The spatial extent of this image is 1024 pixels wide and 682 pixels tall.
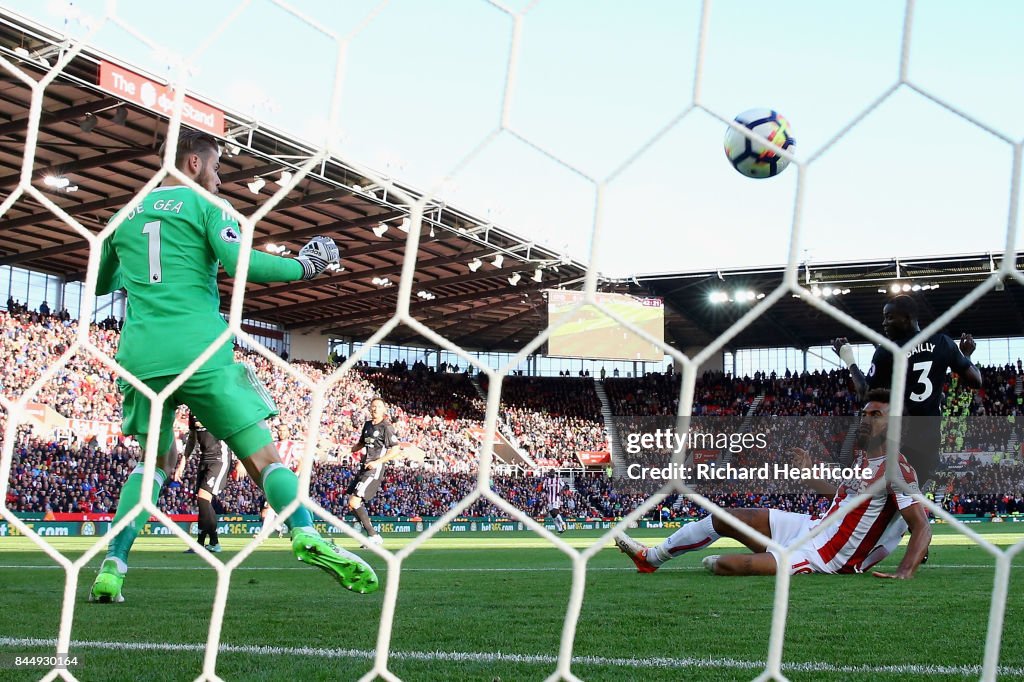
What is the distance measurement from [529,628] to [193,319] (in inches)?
52.2

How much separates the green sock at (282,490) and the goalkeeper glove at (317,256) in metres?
0.56

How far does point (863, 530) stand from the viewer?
426cm

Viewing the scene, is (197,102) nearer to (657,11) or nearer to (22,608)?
(22,608)

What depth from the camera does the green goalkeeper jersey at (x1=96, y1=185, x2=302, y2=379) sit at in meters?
2.57

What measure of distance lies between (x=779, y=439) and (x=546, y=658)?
22.9 metres

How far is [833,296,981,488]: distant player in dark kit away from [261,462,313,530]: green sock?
2.48 metres

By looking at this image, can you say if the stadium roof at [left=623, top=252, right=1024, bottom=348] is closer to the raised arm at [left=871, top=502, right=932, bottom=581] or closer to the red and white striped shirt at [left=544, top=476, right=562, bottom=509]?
the red and white striped shirt at [left=544, top=476, right=562, bottom=509]

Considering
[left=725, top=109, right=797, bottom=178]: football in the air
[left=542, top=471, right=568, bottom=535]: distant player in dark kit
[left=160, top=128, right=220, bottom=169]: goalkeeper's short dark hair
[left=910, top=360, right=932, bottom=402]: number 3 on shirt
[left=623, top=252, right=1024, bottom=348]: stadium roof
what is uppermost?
[left=623, top=252, right=1024, bottom=348]: stadium roof

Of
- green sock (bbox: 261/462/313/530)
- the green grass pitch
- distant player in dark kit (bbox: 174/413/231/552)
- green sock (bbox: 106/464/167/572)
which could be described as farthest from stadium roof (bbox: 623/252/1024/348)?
green sock (bbox: 261/462/313/530)

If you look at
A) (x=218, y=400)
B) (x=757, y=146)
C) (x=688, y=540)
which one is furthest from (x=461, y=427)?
(x=218, y=400)

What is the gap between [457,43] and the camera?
1.95 metres

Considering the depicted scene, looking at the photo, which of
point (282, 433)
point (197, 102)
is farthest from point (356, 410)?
point (282, 433)

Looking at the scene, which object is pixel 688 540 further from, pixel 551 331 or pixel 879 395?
pixel 551 331

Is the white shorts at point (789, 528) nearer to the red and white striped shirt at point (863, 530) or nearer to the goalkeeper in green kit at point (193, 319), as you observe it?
the red and white striped shirt at point (863, 530)
